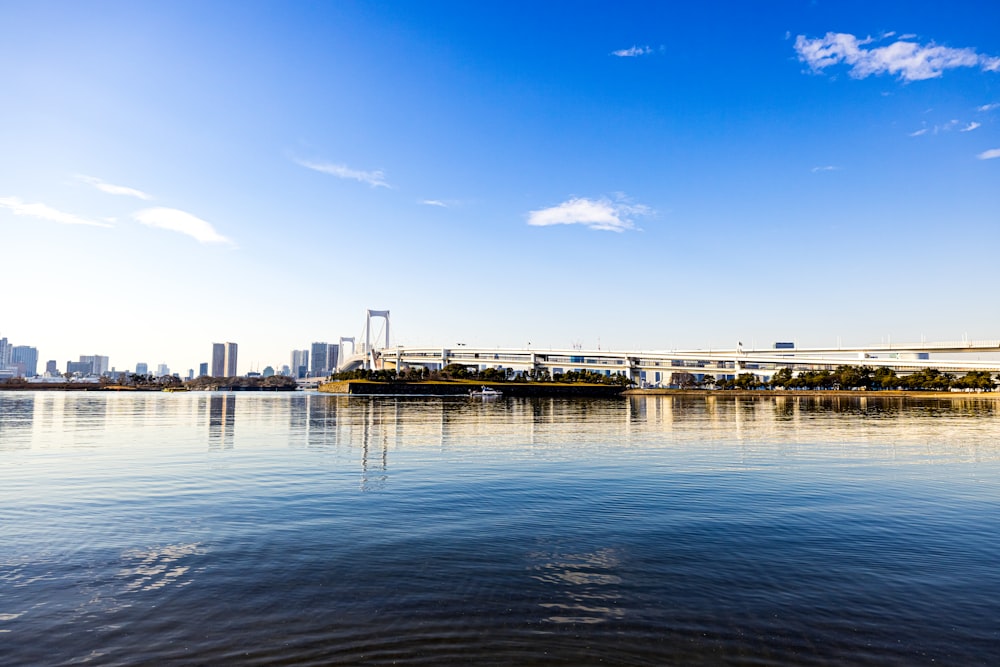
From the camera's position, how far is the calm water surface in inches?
276

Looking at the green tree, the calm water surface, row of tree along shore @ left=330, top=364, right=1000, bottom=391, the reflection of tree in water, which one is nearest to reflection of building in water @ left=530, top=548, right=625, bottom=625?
the calm water surface

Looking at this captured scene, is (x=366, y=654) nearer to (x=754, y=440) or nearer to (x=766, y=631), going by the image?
(x=766, y=631)

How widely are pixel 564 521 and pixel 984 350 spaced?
148058 millimetres

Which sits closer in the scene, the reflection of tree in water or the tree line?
the reflection of tree in water

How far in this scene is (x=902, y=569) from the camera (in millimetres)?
9867

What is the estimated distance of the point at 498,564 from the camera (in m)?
9.88

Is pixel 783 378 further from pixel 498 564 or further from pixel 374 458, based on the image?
pixel 498 564

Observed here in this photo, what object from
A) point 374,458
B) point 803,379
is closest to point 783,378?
point 803,379

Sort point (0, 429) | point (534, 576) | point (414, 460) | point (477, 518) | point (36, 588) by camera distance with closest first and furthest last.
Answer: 1. point (36, 588)
2. point (534, 576)
3. point (477, 518)
4. point (414, 460)
5. point (0, 429)

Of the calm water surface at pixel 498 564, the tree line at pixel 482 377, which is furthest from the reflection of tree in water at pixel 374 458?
the tree line at pixel 482 377

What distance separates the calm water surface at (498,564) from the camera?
276 inches

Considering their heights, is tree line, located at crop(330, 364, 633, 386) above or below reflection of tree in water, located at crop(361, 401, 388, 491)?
above

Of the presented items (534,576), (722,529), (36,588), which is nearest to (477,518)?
(534,576)

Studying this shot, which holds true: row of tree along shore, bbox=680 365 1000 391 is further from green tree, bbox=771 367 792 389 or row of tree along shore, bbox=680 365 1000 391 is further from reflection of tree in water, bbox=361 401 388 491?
reflection of tree in water, bbox=361 401 388 491
